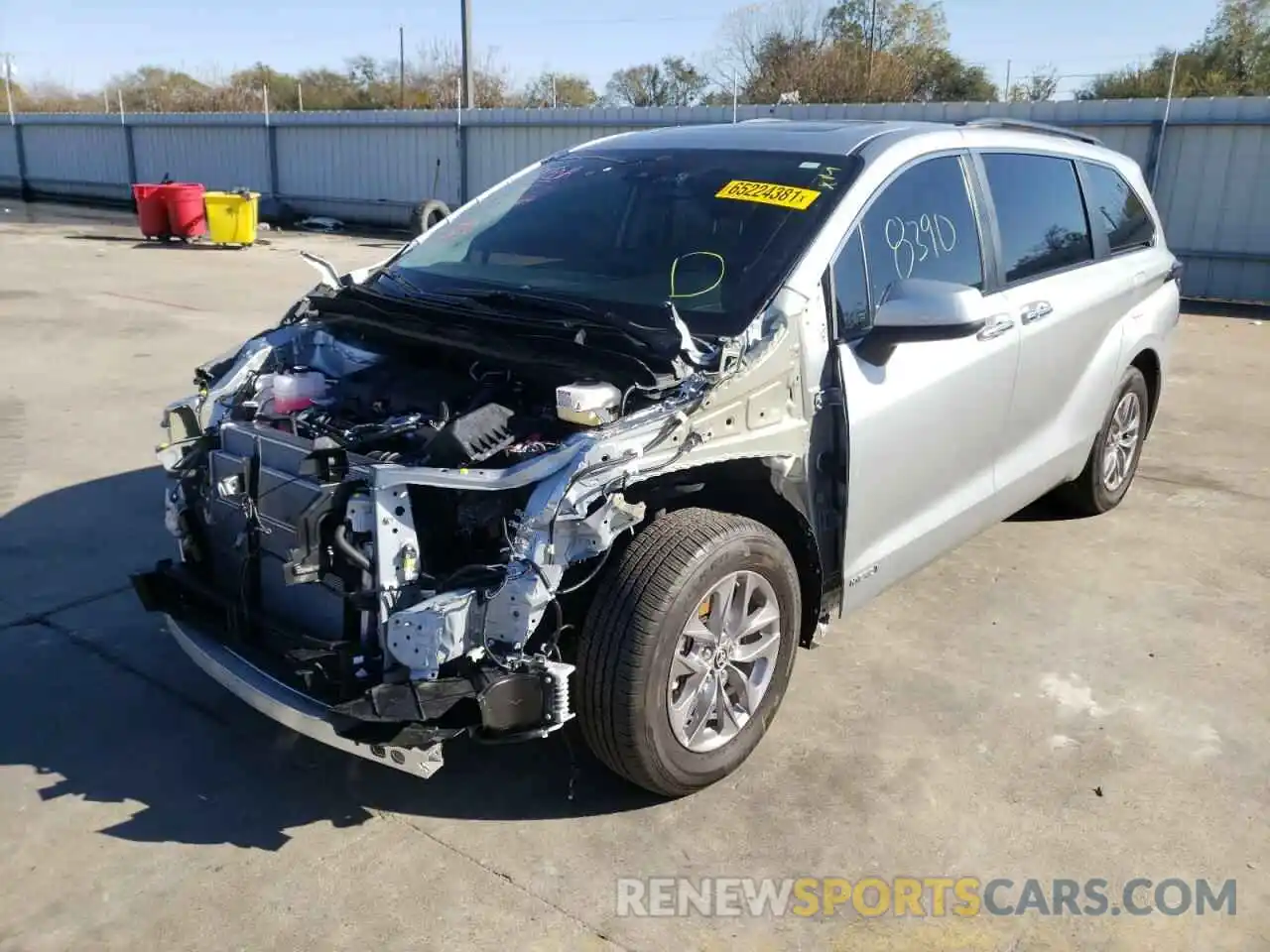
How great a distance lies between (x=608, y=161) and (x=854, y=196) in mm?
1145

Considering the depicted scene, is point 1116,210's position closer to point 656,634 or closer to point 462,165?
point 656,634

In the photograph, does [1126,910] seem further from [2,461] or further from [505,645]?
[2,461]

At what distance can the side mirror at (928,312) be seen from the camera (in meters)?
3.25

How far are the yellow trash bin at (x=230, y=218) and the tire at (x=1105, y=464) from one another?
51.5ft

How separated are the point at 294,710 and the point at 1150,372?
15.6ft

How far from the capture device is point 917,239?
3.79 m

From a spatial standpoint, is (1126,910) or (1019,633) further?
(1019,633)

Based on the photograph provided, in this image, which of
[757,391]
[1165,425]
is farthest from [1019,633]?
[1165,425]

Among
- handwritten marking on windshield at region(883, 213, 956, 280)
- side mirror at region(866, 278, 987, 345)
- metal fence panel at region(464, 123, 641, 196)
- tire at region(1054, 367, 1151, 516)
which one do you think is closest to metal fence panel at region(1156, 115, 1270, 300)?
metal fence panel at region(464, 123, 641, 196)

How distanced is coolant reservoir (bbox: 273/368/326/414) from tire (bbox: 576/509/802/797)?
1.20 meters

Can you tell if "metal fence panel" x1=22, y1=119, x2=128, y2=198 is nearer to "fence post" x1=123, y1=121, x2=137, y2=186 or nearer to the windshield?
"fence post" x1=123, y1=121, x2=137, y2=186

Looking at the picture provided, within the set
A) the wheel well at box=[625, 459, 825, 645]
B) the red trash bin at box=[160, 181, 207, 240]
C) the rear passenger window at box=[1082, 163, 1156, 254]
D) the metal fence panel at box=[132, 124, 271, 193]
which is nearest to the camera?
the wheel well at box=[625, 459, 825, 645]

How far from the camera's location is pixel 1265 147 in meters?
13.2

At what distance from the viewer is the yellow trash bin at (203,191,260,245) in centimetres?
1775
